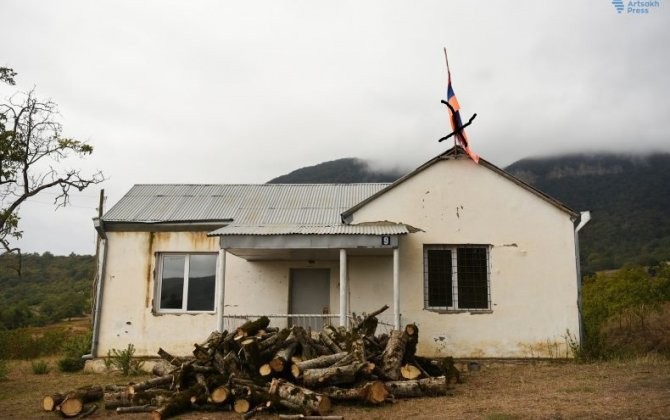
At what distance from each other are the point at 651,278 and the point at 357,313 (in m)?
15.1

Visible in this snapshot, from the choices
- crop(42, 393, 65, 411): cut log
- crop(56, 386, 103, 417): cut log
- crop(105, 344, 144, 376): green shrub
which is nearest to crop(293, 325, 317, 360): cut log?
crop(56, 386, 103, 417): cut log

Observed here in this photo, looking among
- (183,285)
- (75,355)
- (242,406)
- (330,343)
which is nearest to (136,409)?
(242,406)

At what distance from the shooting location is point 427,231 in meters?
13.7

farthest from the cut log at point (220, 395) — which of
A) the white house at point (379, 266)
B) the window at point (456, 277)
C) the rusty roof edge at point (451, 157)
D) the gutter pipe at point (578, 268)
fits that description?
the gutter pipe at point (578, 268)

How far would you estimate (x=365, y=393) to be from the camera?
8.82 meters

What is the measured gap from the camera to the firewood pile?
8703 mm

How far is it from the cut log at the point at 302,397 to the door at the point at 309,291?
5496 millimetres

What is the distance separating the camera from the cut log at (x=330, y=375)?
910 centimetres

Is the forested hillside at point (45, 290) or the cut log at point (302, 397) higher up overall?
the forested hillside at point (45, 290)

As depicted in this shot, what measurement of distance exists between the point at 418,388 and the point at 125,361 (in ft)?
25.3

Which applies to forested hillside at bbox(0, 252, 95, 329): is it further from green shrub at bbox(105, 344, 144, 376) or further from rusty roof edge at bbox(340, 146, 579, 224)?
rusty roof edge at bbox(340, 146, 579, 224)

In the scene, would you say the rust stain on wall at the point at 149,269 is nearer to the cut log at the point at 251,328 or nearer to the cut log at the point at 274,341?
the cut log at the point at 251,328

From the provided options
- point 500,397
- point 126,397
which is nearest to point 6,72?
point 126,397

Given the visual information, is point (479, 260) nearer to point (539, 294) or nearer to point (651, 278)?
point (539, 294)
